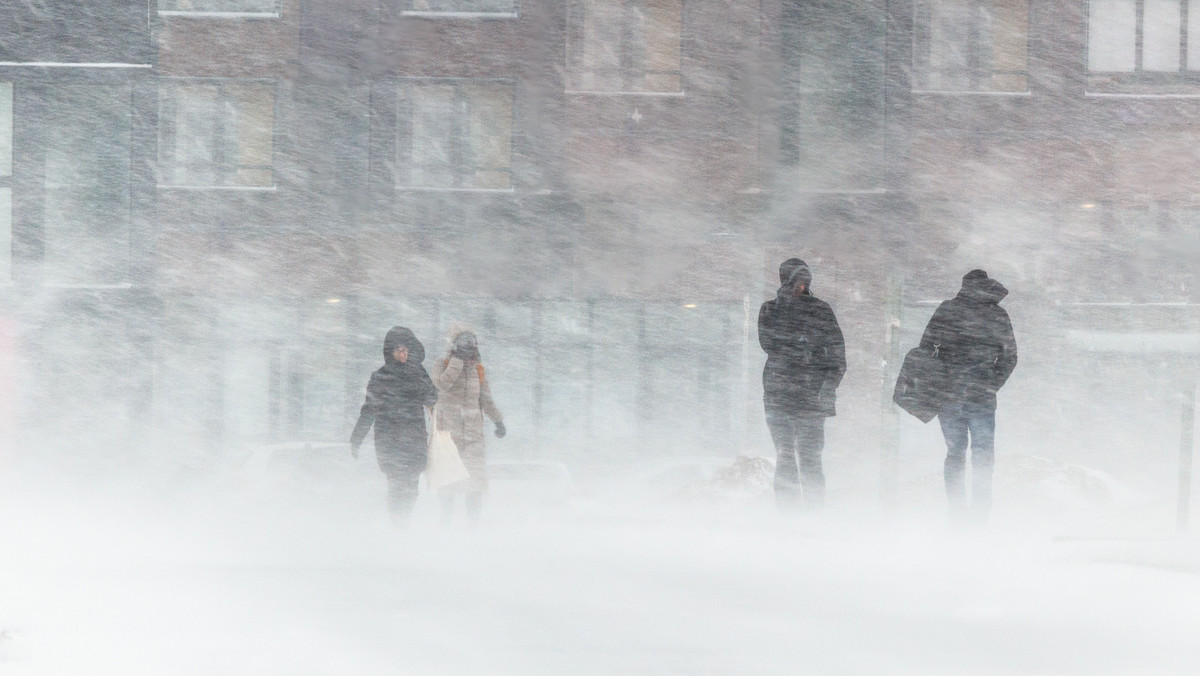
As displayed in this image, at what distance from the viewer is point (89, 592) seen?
22.7 ft

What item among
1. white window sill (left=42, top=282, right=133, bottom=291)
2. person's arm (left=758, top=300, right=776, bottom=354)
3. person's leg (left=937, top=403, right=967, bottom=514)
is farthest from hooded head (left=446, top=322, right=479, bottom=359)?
white window sill (left=42, top=282, right=133, bottom=291)

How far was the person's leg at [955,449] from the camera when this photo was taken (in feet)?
27.4

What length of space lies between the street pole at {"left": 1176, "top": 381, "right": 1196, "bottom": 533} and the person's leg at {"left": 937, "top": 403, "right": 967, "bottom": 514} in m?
1.25

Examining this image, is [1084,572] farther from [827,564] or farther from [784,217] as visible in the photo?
[784,217]

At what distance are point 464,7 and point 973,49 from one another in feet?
28.2

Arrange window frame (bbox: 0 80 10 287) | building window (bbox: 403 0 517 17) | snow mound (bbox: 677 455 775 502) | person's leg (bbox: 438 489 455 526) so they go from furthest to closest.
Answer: window frame (bbox: 0 80 10 287), building window (bbox: 403 0 517 17), snow mound (bbox: 677 455 775 502), person's leg (bbox: 438 489 455 526)

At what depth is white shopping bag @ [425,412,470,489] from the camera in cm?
1016

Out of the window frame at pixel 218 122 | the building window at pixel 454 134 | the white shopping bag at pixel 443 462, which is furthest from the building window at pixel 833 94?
the white shopping bag at pixel 443 462

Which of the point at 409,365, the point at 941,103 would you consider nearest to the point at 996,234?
the point at 941,103

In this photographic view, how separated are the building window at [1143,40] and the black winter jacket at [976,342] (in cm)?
1688

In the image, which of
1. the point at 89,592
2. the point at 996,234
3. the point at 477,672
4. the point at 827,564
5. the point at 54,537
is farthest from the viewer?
the point at 996,234

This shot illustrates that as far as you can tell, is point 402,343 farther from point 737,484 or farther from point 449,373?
point 737,484

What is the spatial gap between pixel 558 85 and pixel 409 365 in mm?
14625

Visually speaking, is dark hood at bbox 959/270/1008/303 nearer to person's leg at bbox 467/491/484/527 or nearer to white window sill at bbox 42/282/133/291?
person's leg at bbox 467/491/484/527
